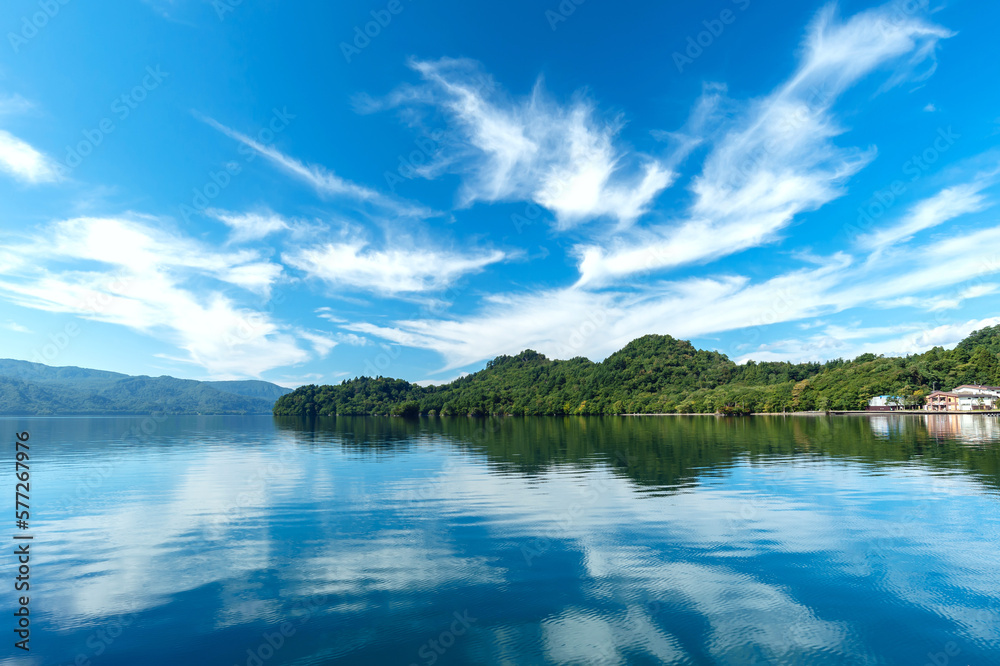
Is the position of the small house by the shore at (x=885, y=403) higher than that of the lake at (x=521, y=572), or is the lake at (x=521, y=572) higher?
the lake at (x=521, y=572)

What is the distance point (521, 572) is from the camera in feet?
47.2

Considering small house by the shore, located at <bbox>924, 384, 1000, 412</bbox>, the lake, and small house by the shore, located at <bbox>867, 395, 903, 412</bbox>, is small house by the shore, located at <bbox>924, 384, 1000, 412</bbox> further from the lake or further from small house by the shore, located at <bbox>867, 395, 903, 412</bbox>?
the lake

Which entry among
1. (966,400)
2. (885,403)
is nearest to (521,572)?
(966,400)

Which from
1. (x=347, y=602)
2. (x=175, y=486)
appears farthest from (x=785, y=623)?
(x=175, y=486)

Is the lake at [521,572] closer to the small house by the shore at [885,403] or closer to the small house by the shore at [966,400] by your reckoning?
the small house by the shore at [966,400]

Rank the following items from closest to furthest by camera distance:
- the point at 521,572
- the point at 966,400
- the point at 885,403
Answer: the point at 521,572, the point at 966,400, the point at 885,403

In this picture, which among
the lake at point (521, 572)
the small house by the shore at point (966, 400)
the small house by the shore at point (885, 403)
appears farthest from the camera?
the small house by the shore at point (885, 403)

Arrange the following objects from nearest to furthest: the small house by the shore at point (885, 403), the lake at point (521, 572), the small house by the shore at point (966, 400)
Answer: the lake at point (521, 572) → the small house by the shore at point (966, 400) → the small house by the shore at point (885, 403)

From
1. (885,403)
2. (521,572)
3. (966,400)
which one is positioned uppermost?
(521,572)

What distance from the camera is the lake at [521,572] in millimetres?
10172

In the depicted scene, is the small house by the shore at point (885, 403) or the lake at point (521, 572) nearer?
the lake at point (521, 572)

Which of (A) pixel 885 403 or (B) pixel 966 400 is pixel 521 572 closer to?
(B) pixel 966 400

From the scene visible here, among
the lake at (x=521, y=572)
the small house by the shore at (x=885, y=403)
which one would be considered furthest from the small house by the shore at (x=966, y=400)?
the lake at (x=521, y=572)

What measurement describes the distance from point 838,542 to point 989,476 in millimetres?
21257
